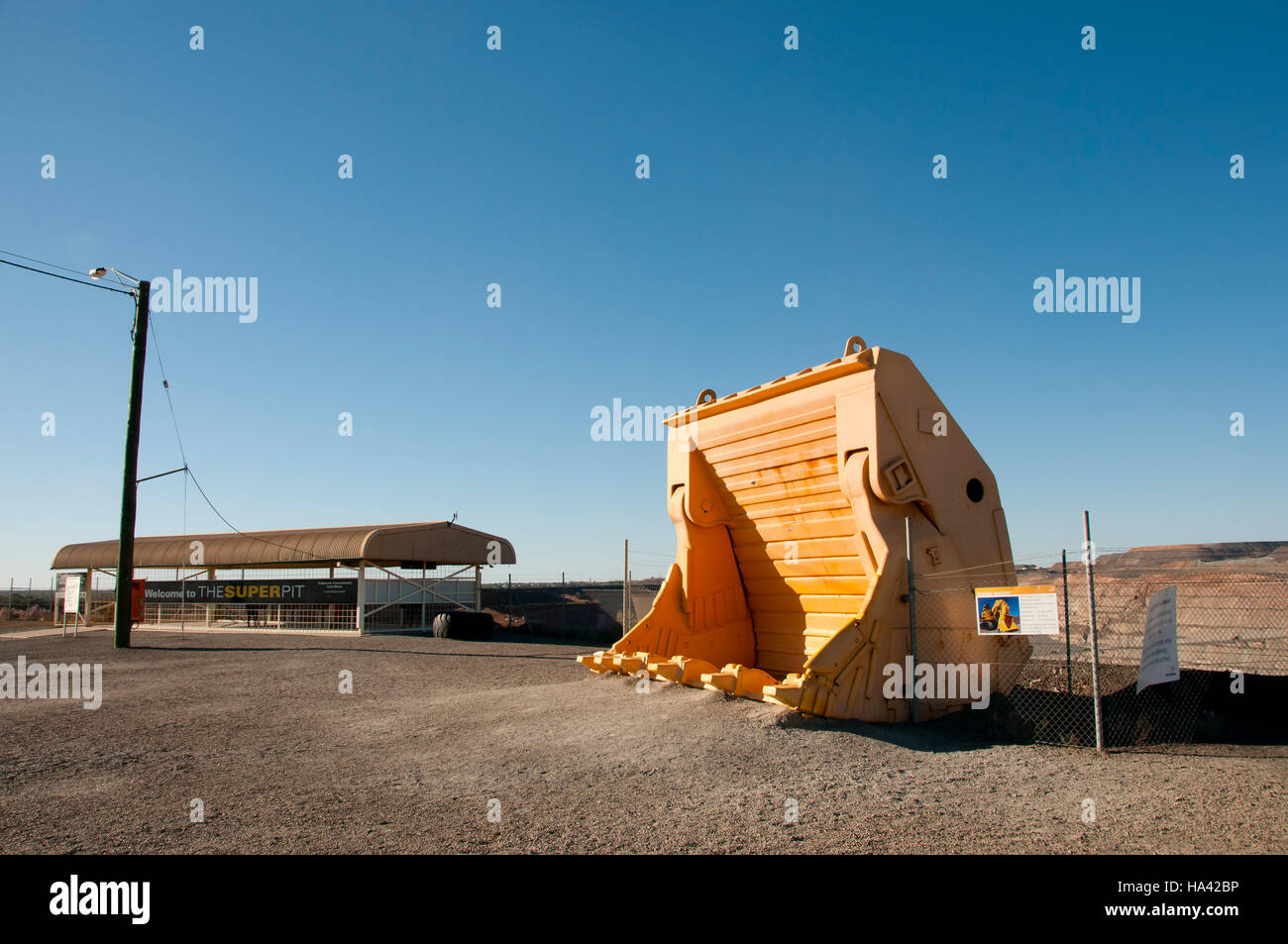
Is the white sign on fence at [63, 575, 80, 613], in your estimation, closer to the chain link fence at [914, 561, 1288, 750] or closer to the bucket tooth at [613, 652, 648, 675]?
the bucket tooth at [613, 652, 648, 675]

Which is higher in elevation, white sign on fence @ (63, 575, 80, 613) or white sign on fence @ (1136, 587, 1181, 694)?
white sign on fence @ (1136, 587, 1181, 694)

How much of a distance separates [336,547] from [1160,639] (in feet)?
75.6

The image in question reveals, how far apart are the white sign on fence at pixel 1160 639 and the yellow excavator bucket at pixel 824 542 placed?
1.63m

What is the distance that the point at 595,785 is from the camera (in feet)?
20.5

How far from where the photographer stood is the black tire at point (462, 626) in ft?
78.3

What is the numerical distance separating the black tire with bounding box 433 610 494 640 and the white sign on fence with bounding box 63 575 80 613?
1158 centimetres

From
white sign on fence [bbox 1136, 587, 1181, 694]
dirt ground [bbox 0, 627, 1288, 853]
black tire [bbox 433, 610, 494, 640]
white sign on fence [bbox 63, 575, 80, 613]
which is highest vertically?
white sign on fence [bbox 1136, 587, 1181, 694]

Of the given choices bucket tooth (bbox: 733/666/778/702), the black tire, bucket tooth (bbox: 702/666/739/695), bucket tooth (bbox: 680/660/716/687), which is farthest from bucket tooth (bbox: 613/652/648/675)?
the black tire

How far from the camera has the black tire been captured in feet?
78.3

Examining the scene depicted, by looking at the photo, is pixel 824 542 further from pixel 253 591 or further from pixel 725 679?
pixel 253 591

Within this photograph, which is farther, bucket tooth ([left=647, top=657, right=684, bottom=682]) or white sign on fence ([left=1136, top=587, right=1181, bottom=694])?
bucket tooth ([left=647, top=657, right=684, bottom=682])
